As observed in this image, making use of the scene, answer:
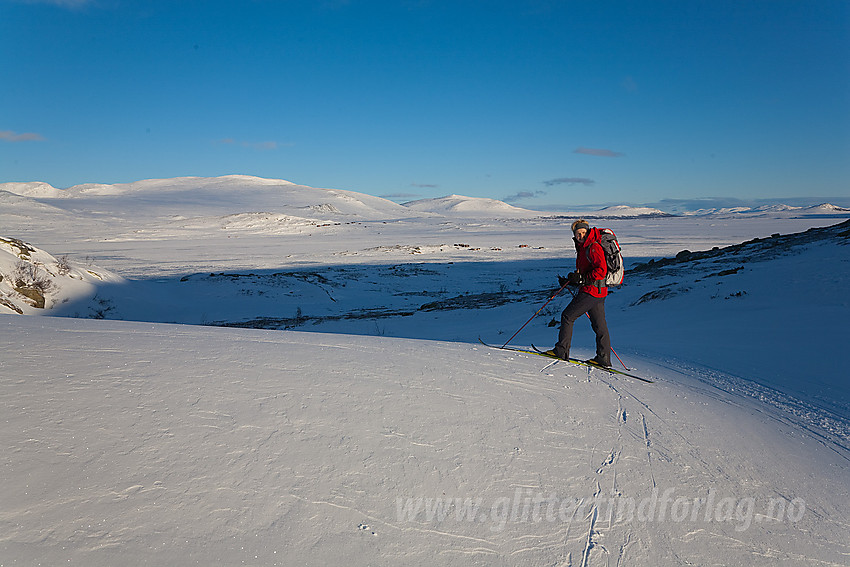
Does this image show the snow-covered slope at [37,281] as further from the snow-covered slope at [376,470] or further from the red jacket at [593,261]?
the red jacket at [593,261]

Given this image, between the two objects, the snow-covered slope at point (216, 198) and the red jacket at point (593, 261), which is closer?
the red jacket at point (593, 261)

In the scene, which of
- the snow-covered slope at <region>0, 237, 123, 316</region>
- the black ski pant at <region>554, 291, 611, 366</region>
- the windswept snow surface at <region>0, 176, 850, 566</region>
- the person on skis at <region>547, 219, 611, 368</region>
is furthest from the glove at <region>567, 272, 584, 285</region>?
the snow-covered slope at <region>0, 237, 123, 316</region>

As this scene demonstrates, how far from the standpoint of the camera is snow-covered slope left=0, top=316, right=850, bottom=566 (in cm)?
211

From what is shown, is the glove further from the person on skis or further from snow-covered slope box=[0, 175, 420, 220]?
snow-covered slope box=[0, 175, 420, 220]

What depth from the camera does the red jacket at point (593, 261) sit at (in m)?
4.95

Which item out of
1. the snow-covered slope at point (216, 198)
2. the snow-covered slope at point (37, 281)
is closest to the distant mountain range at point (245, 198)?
the snow-covered slope at point (216, 198)

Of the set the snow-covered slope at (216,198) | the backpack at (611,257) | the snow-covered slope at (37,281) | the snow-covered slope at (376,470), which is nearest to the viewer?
the snow-covered slope at (376,470)

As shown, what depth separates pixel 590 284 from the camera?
5023 mm

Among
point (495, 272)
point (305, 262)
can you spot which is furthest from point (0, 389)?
point (305, 262)

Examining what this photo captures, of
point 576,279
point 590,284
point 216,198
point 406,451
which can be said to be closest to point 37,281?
point 576,279

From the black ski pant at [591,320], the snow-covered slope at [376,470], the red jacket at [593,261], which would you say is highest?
the red jacket at [593,261]

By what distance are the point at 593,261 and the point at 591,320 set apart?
655mm

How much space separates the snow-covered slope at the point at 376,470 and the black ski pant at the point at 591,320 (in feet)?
3.30

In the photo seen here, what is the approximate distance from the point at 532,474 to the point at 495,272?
964 inches
